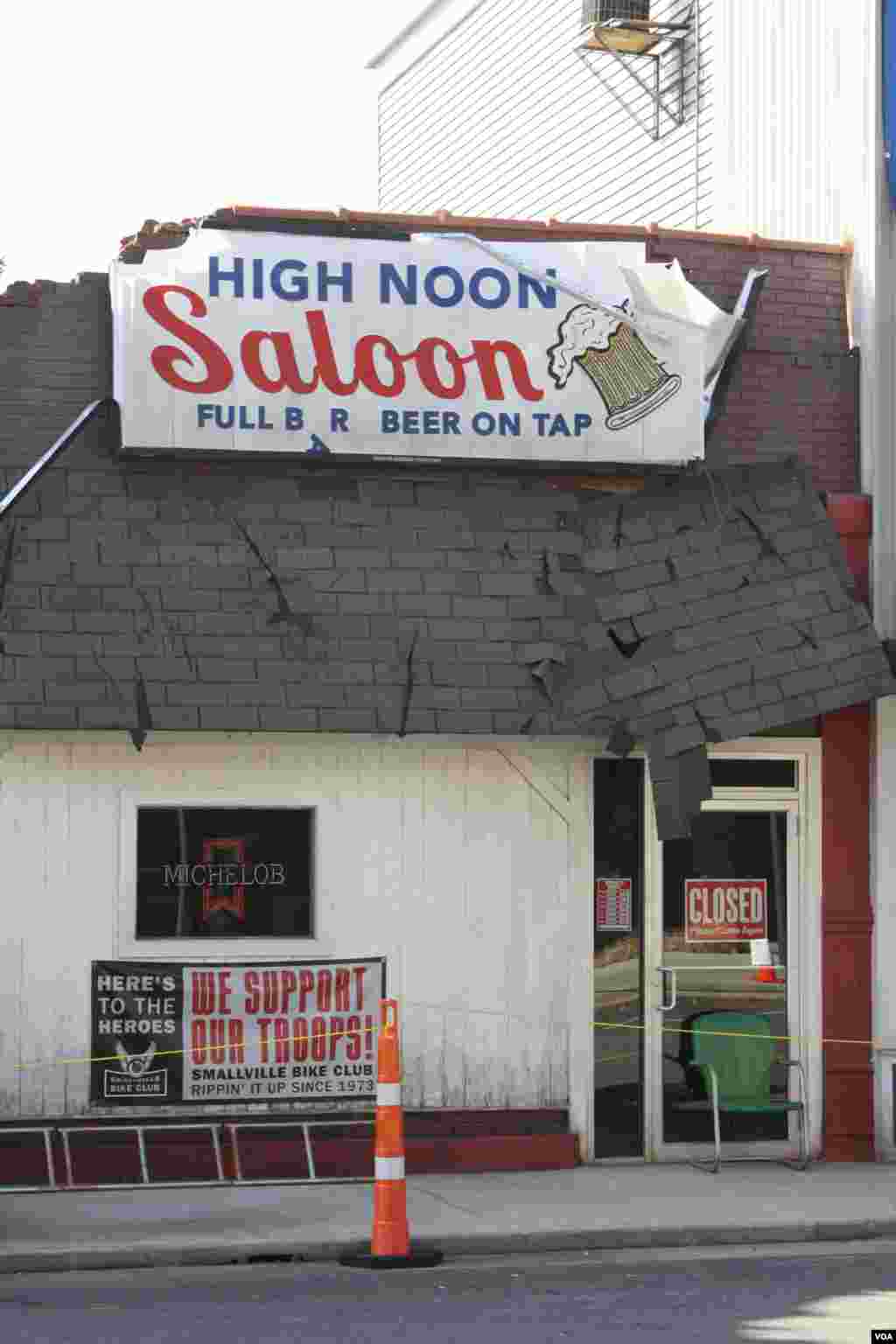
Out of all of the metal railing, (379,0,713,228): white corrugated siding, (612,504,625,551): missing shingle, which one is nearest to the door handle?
the metal railing

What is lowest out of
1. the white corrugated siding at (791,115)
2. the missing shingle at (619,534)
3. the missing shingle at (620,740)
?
the missing shingle at (620,740)

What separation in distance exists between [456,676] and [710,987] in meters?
2.66

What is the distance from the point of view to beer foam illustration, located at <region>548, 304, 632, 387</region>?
1389 centimetres

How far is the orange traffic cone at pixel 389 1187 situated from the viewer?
1077cm

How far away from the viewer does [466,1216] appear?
38.6 feet

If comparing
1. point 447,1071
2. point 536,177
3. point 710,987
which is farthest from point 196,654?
point 536,177

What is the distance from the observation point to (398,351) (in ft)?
44.9

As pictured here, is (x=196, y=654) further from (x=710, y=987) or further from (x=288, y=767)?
(x=710, y=987)

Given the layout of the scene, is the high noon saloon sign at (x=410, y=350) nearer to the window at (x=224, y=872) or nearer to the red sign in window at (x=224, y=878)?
the window at (x=224, y=872)

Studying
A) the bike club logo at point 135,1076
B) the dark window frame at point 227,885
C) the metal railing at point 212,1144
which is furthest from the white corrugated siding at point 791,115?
the bike club logo at point 135,1076

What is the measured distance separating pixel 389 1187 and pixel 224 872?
3035 mm

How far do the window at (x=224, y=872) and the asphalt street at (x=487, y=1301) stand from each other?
113 inches

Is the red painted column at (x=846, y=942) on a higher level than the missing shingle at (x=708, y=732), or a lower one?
lower

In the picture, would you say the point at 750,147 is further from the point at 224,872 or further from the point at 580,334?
the point at 224,872
